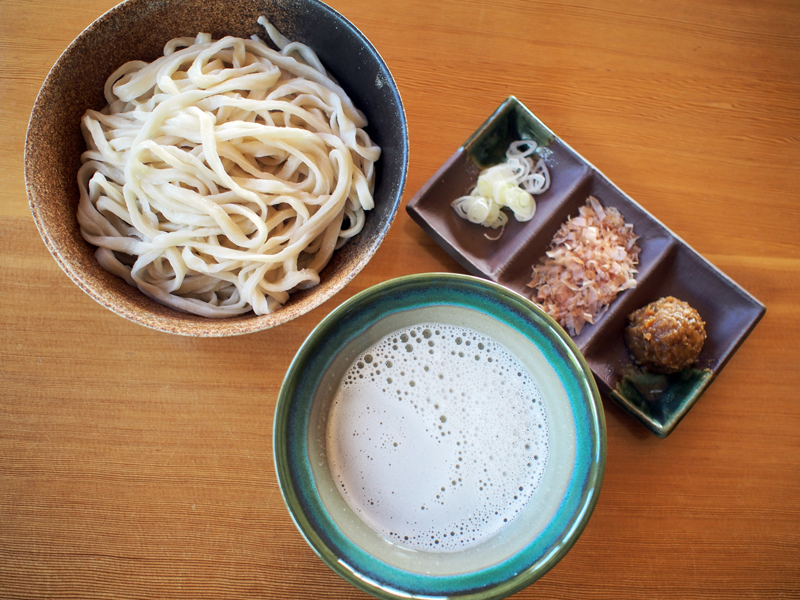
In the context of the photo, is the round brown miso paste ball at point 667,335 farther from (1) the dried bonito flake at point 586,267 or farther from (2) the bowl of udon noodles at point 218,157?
(2) the bowl of udon noodles at point 218,157

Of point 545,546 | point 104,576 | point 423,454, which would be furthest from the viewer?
point 104,576

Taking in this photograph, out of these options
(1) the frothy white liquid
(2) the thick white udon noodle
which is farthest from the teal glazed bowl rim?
(2) the thick white udon noodle

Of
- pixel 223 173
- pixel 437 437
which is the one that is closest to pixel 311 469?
pixel 437 437

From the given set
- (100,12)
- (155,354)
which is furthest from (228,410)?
(100,12)

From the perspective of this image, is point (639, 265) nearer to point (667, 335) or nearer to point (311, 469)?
point (667, 335)

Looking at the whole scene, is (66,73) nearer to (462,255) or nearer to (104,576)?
(462,255)
